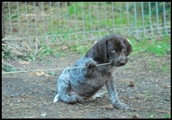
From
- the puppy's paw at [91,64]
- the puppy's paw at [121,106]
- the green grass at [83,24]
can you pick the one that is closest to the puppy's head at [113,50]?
the puppy's paw at [91,64]

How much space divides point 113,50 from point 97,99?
3.83ft

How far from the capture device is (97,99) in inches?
288

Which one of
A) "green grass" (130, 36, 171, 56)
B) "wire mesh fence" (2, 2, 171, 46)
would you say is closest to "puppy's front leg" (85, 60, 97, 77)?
"green grass" (130, 36, 171, 56)

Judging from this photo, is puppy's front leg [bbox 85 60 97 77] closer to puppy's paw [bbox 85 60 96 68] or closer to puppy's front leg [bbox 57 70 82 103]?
puppy's paw [bbox 85 60 96 68]

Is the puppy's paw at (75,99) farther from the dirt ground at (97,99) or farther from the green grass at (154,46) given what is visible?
the green grass at (154,46)

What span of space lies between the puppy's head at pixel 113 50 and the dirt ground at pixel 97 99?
2.34 feet

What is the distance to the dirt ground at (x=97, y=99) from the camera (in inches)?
245

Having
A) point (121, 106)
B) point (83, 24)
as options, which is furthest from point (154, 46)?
point (121, 106)

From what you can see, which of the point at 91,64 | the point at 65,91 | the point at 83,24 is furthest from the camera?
the point at 83,24

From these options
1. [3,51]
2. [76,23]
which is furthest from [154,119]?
[76,23]

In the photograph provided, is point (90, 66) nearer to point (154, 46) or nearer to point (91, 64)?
point (91, 64)

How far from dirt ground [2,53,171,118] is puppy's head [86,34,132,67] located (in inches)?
28.1

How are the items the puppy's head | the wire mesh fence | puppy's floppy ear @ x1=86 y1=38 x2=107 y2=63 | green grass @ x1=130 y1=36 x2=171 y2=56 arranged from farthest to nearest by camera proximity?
the wire mesh fence < green grass @ x1=130 y1=36 x2=171 y2=56 < puppy's floppy ear @ x1=86 y1=38 x2=107 y2=63 < the puppy's head

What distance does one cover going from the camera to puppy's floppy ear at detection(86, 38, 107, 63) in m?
6.55
